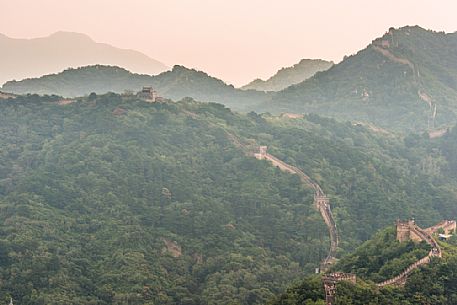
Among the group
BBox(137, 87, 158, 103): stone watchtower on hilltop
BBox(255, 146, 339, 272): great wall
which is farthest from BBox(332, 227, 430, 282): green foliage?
BBox(137, 87, 158, 103): stone watchtower on hilltop

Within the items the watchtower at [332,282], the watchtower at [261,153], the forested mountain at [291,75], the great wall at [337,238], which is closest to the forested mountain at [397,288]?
the watchtower at [332,282]

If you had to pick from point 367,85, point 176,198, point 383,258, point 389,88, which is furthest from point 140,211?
point 367,85

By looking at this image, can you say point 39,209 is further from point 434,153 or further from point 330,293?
point 434,153

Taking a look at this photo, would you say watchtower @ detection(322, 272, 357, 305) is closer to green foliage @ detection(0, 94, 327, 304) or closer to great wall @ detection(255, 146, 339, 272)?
green foliage @ detection(0, 94, 327, 304)

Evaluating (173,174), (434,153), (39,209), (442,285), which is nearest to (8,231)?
(39,209)

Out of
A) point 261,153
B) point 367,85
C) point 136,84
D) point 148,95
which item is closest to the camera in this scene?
point 261,153

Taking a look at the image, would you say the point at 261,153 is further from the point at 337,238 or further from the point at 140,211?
the point at 140,211

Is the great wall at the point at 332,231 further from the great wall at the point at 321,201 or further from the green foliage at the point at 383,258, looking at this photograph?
the green foliage at the point at 383,258
